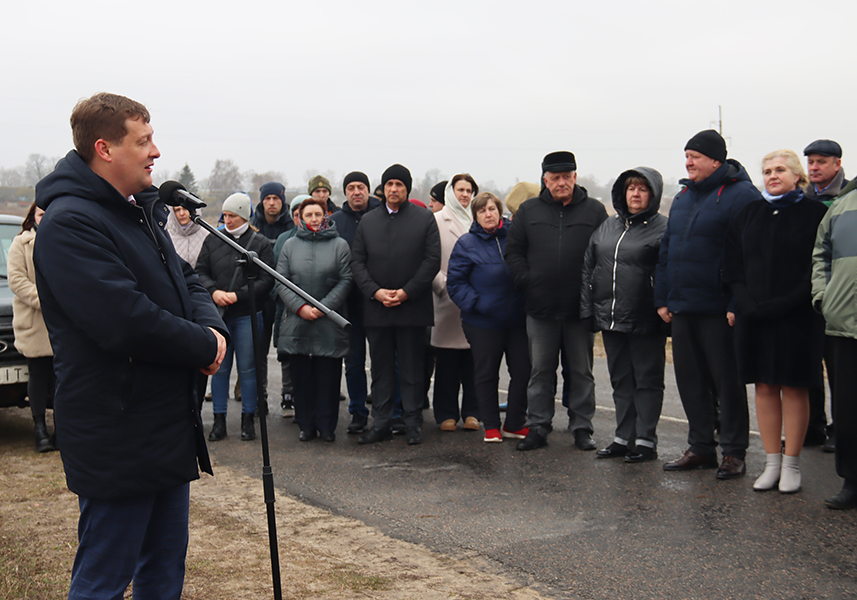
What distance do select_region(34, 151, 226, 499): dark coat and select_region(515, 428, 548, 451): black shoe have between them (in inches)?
186

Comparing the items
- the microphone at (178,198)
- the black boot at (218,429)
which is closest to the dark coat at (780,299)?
the microphone at (178,198)

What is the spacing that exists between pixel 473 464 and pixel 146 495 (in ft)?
14.3

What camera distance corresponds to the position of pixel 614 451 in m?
7.07

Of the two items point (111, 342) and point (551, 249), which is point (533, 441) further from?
point (111, 342)

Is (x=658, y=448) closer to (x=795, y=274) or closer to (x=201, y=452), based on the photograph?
(x=795, y=274)

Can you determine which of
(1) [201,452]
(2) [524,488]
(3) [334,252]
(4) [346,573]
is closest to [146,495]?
(1) [201,452]

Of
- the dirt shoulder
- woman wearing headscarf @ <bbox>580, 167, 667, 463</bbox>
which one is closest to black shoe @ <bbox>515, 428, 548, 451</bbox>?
woman wearing headscarf @ <bbox>580, 167, 667, 463</bbox>

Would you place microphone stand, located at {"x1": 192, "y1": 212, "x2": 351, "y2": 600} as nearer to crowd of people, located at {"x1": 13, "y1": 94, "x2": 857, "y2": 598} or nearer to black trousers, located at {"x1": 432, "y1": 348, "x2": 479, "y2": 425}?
crowd of people, located at {"x1": 13, "y1": 94, "x2": 857, "y2": 598}

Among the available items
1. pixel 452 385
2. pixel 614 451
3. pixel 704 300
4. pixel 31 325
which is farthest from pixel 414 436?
pixel 31 325

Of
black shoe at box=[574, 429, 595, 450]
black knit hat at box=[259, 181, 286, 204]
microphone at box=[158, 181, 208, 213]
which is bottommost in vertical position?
black shoe at box=[574, 429, 595, 450]

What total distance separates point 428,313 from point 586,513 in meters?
2.90

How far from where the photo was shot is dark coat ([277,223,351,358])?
7.88m

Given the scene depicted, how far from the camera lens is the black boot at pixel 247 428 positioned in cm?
809

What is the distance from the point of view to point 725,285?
250 inches
